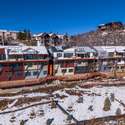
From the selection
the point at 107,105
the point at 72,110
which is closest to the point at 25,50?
the point at 72,110

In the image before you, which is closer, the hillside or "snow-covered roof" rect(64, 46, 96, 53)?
"snow-covered roof" rect(64, 46, 96, 53)

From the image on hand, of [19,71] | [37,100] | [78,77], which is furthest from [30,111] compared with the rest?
[78,77]

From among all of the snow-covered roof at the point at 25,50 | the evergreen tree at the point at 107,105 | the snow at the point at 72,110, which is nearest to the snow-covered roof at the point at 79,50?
the snow-covered roof at the point at 25,50

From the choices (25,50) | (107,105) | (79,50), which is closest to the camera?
(107,105)

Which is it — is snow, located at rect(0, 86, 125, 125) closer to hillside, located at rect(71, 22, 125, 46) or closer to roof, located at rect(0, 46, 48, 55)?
roof, located at rect(0, 46, 48, 55)

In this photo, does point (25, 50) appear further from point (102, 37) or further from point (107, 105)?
point (102, 37)

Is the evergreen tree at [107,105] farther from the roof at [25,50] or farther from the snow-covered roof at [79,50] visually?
the snow-covered roof at [79,50]

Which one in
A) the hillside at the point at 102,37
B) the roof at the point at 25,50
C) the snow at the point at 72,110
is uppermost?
the hillside at the point at 102,37

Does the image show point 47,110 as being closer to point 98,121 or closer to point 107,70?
point 98,121

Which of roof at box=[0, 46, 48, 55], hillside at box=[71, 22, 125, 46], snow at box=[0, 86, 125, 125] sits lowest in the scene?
snow at box=[0, 86, 125, 125]

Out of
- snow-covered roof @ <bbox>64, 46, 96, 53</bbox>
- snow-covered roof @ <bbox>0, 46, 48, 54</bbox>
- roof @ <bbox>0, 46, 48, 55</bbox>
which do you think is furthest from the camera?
snow-covered roof @ <bbox>64, 46, 96, 53</bbox>

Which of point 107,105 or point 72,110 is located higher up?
point 107,105

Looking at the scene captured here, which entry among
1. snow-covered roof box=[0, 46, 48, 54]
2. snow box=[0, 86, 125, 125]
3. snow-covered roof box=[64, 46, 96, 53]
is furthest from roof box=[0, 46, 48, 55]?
snow box=[0, 86, 125, 125]

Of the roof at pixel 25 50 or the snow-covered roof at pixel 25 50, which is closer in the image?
the roof at pixel 25 50
